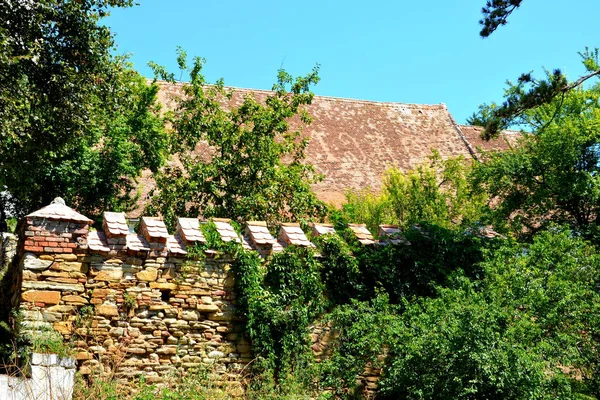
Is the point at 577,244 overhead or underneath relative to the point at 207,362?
overhead

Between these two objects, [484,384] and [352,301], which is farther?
[352,301]

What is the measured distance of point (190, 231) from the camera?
1055cm

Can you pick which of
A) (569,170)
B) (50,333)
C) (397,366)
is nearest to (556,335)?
(397,366)

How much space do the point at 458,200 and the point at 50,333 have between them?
14985mm

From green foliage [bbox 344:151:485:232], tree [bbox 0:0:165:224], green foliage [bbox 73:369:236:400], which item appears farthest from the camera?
green foliage [bbox 344:151:485:232]

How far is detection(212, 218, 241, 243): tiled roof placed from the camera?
35.0 feet

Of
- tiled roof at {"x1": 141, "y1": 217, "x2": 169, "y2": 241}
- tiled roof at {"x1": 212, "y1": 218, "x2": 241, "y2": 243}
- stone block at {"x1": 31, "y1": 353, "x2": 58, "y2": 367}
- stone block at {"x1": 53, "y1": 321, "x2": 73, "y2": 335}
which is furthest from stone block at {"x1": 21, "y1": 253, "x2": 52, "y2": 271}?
tiled roof at {"x1": 212, "y1": 218, "x2": 241, "y2": 243}

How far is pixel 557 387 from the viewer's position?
984 centimetres

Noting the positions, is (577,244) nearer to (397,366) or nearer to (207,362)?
(397,366)

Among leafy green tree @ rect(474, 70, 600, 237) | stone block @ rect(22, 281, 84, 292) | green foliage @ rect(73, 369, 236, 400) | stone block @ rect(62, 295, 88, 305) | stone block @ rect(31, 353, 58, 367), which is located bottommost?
green foliage @ rect(73, 369, 236, 400)

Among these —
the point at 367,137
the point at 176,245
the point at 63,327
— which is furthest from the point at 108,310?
the point at 367,137

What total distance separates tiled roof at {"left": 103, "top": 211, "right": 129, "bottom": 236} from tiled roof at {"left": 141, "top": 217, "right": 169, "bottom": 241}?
0.99ft

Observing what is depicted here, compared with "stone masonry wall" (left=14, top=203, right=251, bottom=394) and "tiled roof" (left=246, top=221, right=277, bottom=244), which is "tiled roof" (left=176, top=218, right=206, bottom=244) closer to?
"stone masonry wall" (left=14, top=203, right=251, bottom=394)

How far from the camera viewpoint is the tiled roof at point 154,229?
33.1 ft
